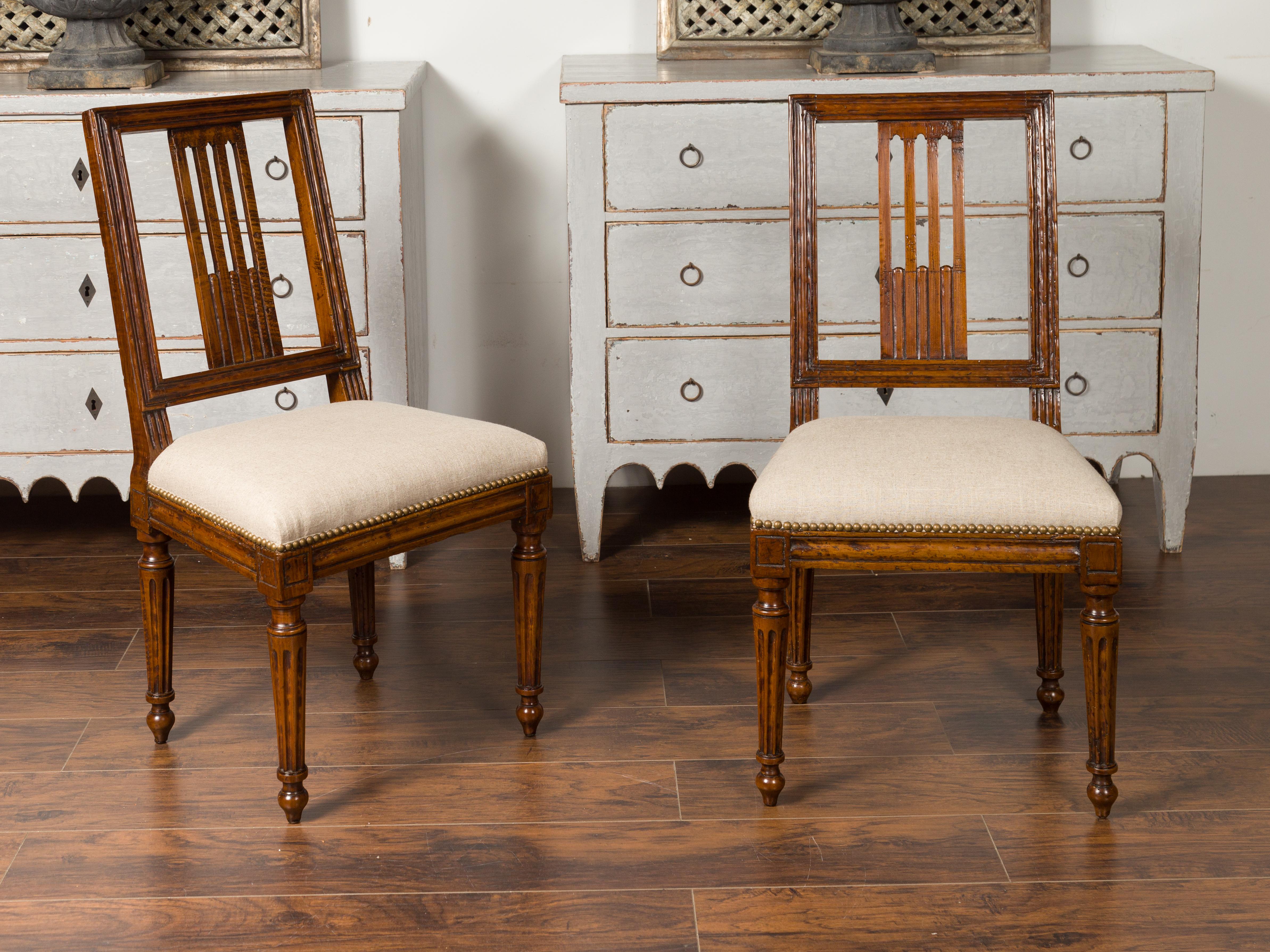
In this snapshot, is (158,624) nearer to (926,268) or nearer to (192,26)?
(926,268)

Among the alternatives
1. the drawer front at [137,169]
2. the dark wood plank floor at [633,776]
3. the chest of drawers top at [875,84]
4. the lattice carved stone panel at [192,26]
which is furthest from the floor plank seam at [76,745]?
the lattice carved stone panel at [192,26]

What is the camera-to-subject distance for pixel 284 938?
1657mm

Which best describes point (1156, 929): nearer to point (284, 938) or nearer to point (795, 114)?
point (284, 938)

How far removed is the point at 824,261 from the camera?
2738 millimetres

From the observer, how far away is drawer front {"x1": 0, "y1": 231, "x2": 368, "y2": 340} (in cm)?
269

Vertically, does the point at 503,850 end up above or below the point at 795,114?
below

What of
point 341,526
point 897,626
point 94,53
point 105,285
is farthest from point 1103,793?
point 94,53

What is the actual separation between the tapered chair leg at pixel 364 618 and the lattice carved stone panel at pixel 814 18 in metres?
1.45

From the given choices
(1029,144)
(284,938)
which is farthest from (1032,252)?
(284,938)

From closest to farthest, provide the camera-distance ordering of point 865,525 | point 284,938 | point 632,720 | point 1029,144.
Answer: point 284,938 → point 865,525 → point 1029,144 → point 632,720

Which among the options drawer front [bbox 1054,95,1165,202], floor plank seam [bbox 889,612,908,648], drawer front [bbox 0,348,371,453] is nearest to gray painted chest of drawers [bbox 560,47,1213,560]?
drawer front [bbox 1054,95,1165,202]

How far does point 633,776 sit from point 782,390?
→ 1061mm

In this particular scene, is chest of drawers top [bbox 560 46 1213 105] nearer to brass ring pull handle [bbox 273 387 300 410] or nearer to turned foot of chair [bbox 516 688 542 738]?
brass ring pull handle [bbox 273 387 300 410]

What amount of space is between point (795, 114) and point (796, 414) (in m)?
0.45
